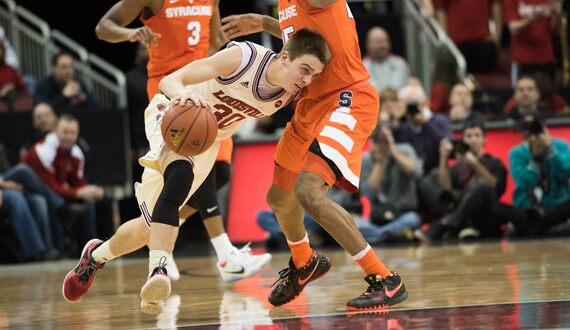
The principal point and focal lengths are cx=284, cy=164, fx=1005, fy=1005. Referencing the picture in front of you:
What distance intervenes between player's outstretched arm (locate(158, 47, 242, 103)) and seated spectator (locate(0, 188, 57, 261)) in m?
4.90

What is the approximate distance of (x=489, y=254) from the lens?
7.84m

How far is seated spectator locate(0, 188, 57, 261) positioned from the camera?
31.0ft

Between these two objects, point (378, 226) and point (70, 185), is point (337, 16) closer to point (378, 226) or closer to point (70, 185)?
point (378, 226)

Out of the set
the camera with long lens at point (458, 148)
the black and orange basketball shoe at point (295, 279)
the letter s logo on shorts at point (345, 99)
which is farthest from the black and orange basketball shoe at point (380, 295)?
the camera with long lens at point (458, 148)

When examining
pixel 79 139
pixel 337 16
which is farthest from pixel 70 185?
pixel 337 16

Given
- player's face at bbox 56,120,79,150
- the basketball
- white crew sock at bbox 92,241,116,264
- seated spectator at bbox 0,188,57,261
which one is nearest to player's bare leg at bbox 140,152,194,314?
the basketball

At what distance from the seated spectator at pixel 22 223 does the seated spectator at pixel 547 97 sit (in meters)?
4.97

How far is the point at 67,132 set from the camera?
9.91 meters

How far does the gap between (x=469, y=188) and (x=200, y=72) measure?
554cm

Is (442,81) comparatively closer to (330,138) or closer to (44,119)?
(44,119)

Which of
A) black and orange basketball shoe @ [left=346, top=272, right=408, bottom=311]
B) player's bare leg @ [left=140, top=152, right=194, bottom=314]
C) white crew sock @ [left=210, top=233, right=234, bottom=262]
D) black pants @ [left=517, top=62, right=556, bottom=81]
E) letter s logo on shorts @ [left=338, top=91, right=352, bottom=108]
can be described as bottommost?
black pants @ [left=517, top=62, right=556, bottom=81]

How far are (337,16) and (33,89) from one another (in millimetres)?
7354

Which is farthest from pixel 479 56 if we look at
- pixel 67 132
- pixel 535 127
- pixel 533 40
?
pixel 67 132

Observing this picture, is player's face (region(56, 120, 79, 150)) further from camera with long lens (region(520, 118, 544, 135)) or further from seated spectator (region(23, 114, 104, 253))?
camera with long lens (region(520, 118, 544, 135))
